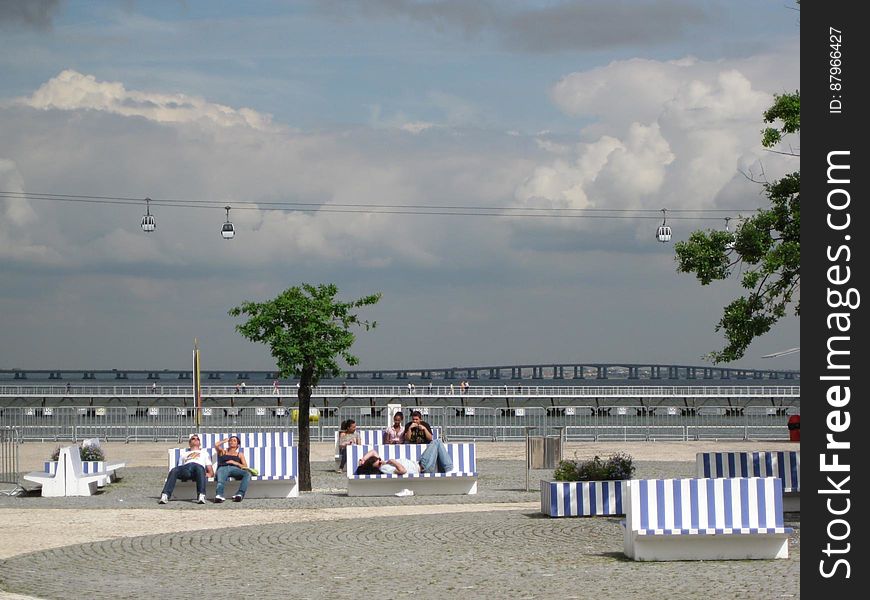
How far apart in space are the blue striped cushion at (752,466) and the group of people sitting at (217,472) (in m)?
7.37

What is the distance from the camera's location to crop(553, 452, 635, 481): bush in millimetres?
20000

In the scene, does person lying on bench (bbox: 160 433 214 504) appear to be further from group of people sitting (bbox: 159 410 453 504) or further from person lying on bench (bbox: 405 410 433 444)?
person lying on bench (bbox: 405 410 433 444)

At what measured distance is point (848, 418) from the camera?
10289 mm

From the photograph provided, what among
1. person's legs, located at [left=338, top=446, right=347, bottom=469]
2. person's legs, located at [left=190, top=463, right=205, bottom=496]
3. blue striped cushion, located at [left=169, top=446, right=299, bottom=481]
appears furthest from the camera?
person's legs, located at [left=338, top=446, right=347, bottom=469]

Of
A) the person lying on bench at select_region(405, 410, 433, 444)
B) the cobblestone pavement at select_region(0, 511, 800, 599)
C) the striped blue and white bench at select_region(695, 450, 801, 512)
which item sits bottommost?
the cobblestone pavement at select_region(0, 511, 800, 599)

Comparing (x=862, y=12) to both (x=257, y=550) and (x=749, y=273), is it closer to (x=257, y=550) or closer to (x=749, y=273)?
(x=749, y=273)

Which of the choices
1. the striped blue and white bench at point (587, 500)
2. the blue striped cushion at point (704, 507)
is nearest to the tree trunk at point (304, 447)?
the striped blue and white bench at point (587, 500)

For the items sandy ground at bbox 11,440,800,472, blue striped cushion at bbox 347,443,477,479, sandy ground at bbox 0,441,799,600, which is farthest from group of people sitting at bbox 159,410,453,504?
sandy ground at bbox 11,440,800,472

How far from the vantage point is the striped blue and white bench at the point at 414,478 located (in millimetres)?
24328

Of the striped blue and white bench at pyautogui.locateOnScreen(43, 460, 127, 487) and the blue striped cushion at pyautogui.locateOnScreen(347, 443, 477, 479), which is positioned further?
the striped blue and white bench at pyautogui.locateOnScreen(43, 460, 127, 487)

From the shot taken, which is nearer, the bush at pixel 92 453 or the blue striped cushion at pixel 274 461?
the blue striped cushion at pixel 274 461

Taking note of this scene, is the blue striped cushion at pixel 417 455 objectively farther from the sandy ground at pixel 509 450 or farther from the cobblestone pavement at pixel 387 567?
the sandy ground at pixel 509 450

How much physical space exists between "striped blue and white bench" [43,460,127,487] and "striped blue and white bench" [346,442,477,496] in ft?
15.3

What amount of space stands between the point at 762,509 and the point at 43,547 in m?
8.31
